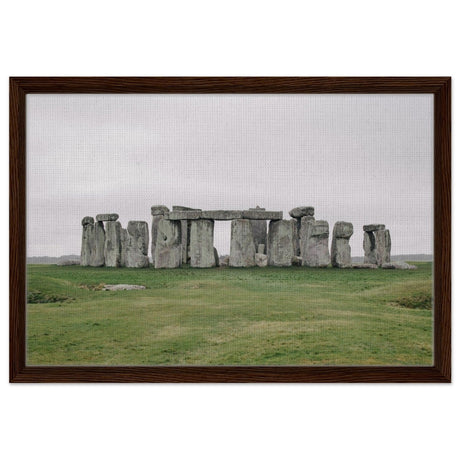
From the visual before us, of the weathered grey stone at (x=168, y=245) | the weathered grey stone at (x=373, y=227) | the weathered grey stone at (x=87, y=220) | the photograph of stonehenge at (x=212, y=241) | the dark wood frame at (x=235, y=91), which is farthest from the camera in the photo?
the weathered grey stone at (x=168, y=245)

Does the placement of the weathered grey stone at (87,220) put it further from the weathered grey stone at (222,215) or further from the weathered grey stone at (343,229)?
the weathered grey stone at (343,229)

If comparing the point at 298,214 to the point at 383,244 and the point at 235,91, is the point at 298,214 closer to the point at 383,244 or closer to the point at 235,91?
the point at 383,244

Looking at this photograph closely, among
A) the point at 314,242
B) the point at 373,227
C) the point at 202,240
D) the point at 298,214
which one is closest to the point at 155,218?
the point at 202,240

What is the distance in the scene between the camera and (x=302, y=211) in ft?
18.1

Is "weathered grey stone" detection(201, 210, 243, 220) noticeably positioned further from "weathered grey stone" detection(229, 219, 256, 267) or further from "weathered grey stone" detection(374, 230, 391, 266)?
"weathered grey stone" detection(374, 230, 391, 266)

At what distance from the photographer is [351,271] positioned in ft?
19.0

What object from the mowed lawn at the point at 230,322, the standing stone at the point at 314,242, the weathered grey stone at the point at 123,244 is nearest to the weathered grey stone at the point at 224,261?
the mowed lawn at the point at 230,322

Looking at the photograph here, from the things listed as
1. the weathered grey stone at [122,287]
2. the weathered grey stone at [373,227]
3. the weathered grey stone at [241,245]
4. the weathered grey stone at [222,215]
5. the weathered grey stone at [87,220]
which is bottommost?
the weathered grey stone at [122,287]

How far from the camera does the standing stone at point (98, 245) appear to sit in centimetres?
563

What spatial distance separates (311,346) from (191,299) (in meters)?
1.40

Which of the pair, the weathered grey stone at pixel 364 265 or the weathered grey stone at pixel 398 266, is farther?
the weathered grey stone at pixel 364 265

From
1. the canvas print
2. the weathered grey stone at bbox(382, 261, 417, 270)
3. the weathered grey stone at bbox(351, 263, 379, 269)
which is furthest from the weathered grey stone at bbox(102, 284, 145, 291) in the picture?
the weathered grey stone at bbox(382, 261, 417, 270)

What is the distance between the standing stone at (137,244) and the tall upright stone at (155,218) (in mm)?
76

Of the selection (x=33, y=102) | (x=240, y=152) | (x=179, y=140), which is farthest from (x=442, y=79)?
(x=33, y=102)
